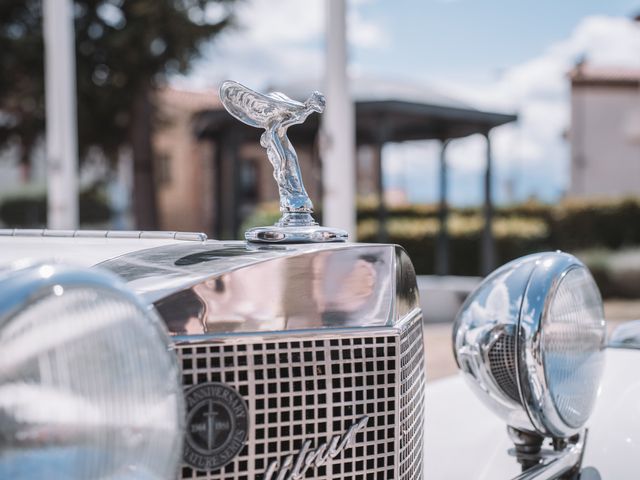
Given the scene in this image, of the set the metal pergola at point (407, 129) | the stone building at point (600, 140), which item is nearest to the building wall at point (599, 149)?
the stone building at point (600, 140)

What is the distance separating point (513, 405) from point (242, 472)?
2.65ft

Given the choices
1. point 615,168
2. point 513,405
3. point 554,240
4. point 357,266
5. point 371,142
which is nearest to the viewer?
point 357,266

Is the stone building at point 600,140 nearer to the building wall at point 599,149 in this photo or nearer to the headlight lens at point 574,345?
the building wall at point 599,149

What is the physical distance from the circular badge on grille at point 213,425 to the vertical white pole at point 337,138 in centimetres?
537

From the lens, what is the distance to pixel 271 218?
14.2 metres

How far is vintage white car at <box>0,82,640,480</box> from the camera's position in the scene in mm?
850

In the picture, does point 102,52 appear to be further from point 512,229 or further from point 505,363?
point 505,363

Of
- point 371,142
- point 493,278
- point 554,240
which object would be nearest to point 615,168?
point 554,240

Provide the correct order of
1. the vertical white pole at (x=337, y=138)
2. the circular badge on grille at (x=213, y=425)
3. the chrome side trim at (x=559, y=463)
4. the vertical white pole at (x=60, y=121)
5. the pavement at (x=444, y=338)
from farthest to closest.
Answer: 1. the vertical white pole at (x=60, y=121)
2. the vertical white pole at (x=337, y=138)
3. the pavement at (x=444, y=338)
4. the chrome side trim at (x=559, y=463)
5. the circular badge on grille at (x=213, y=425)

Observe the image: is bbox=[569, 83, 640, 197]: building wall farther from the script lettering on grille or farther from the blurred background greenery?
the script lettering on grille

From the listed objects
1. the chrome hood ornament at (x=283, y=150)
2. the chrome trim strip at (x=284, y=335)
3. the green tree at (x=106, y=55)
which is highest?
the green tree at (x=106, y=55)

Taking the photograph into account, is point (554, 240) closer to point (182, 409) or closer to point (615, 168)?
point (182, 409)

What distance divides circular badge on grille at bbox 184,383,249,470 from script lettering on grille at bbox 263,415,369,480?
8 centimetres

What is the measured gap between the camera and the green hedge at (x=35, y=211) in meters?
23.7
